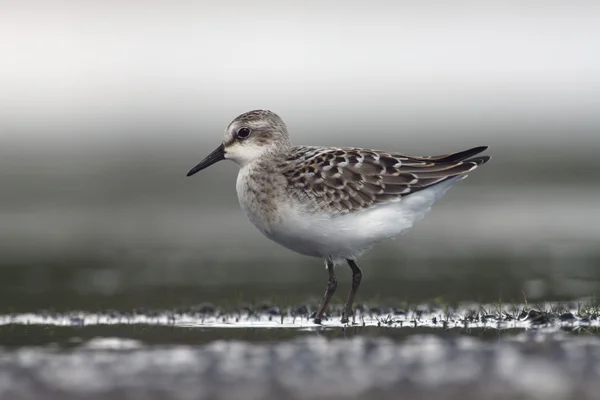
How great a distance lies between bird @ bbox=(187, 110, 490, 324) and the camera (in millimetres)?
12359

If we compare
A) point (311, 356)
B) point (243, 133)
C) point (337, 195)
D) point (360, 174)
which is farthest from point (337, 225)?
point (311, 356)

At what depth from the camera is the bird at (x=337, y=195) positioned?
12359mm

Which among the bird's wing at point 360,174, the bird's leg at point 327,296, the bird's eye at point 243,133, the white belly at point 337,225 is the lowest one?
the bird's leg at point 327,296

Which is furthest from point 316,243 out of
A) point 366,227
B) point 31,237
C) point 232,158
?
point 31,237

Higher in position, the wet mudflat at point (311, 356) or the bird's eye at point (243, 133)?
the bird's eye at point (243, 133)

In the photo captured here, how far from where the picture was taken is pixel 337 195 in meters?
12.4

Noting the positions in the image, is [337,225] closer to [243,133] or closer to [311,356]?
[243,133]

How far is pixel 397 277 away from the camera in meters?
17.4

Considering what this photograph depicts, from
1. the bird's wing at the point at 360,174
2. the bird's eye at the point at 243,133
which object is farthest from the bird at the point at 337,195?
the bird's eye at the point at 243,133

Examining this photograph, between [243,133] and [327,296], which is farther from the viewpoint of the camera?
[243,133]

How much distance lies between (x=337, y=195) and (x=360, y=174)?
404 mm

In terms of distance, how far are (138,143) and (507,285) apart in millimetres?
26507

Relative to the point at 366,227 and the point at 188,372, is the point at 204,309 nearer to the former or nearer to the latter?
the point at 366,227

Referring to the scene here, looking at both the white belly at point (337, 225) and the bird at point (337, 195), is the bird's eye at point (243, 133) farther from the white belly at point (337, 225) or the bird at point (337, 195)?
the white belly at point (337, 225)
